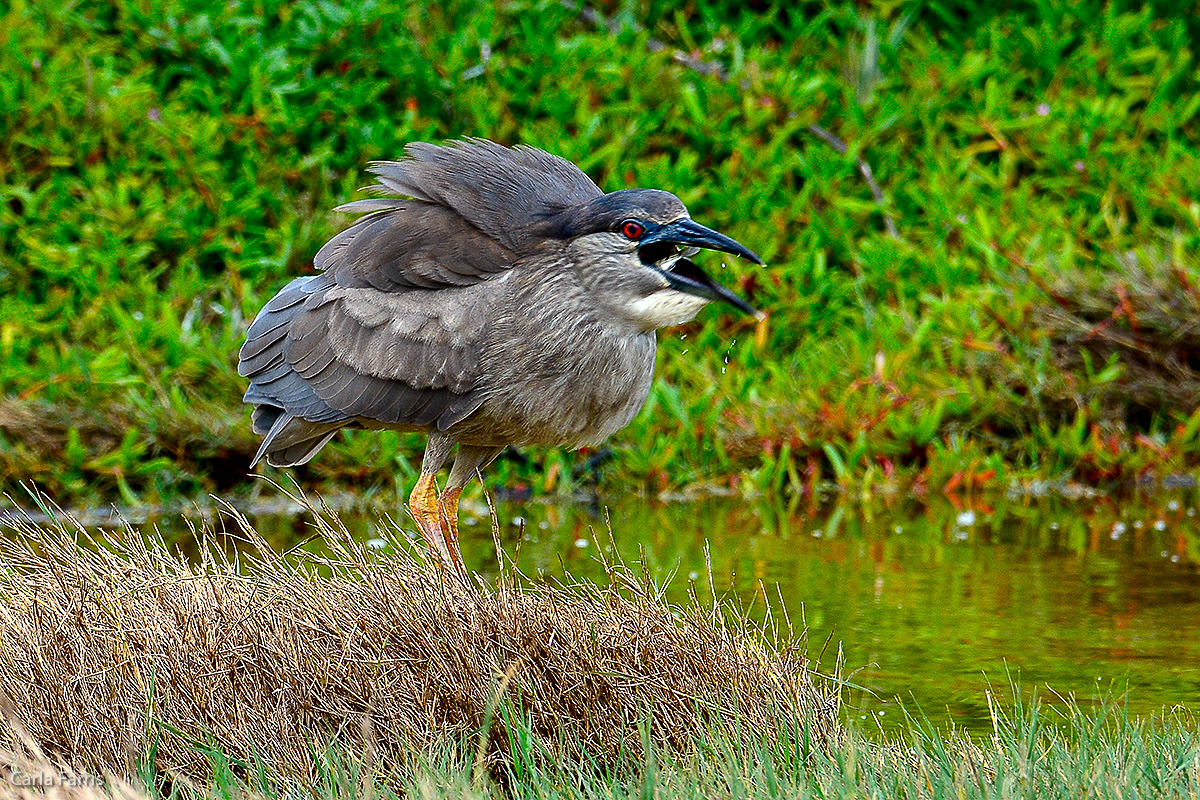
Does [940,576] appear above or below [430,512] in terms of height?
below

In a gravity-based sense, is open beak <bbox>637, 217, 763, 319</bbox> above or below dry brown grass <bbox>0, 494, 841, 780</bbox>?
above

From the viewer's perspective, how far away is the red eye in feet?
14.5

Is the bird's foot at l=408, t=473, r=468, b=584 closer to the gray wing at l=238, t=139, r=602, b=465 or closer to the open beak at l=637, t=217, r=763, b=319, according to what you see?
the gray wing at l=238, t=139, r=602, b=465

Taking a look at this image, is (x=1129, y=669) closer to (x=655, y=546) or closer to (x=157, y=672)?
(x=655, y=546)

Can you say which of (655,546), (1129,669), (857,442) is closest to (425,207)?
(655,546)

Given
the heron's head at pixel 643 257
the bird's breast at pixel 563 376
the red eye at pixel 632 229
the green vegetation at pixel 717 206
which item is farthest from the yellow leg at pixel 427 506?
the green vegetation at pixel 717 206

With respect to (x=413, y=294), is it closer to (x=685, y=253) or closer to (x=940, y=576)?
(x=685, y=253)

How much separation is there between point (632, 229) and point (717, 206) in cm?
461

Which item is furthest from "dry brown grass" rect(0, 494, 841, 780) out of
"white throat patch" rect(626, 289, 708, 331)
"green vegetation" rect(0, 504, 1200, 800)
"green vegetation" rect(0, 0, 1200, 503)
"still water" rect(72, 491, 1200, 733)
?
"green vegetation" rect(0, 0, 1200, 503)

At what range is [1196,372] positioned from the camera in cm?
802


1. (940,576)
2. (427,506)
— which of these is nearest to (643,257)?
(427,506)

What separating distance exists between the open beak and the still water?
80cm

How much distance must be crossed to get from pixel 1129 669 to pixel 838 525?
2335 millimetres

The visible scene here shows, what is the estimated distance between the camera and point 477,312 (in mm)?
4695
